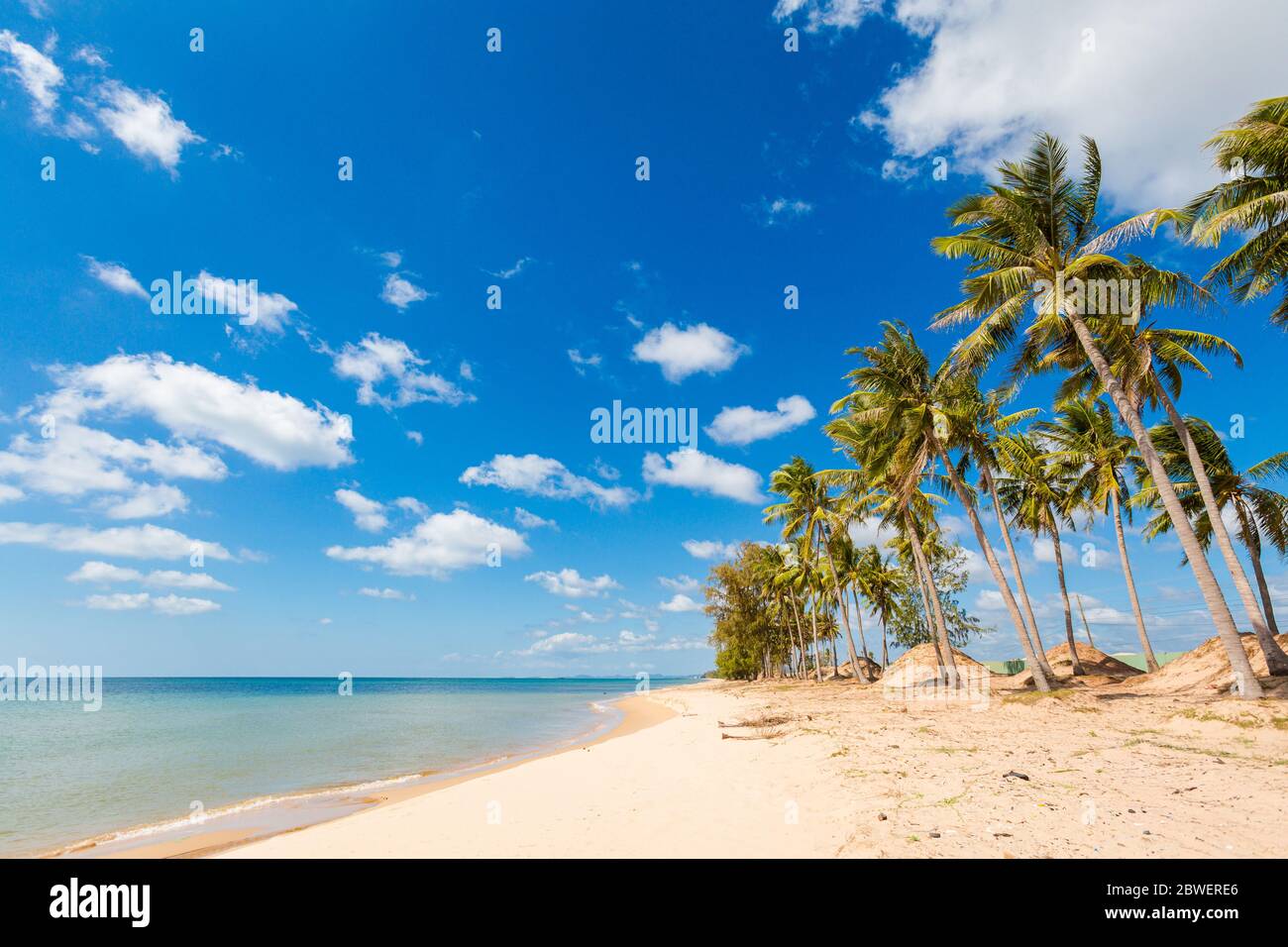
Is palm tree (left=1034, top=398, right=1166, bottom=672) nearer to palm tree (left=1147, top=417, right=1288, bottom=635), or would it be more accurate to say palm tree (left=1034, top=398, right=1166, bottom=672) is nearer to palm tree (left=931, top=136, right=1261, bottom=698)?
palm tree (left=1147, top=417, right=1288, bottom=635)

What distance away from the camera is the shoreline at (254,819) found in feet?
28.5

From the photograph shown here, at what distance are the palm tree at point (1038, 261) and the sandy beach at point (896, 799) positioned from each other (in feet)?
25.7

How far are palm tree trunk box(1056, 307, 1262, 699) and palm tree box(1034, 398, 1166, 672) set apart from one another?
34.4 feet

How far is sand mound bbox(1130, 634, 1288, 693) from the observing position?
1738 centimetres

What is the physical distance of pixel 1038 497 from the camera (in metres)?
28.9

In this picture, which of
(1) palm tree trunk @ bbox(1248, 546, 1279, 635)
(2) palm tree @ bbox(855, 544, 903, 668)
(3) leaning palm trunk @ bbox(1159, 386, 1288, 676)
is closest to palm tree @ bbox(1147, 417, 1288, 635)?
(1) palm tree trunk @ bbox(1248, 546, 1279, 635)

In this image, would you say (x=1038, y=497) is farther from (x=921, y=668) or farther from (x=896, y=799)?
(x=896, y=799)

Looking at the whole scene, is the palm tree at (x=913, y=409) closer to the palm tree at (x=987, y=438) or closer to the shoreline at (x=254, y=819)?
the palm tree at (x=987, y=438)

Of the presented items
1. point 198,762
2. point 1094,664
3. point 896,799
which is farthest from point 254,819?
point 1094,664

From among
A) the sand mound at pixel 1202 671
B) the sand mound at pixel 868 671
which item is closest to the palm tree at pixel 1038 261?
the sand mound at pixel 1202 671
